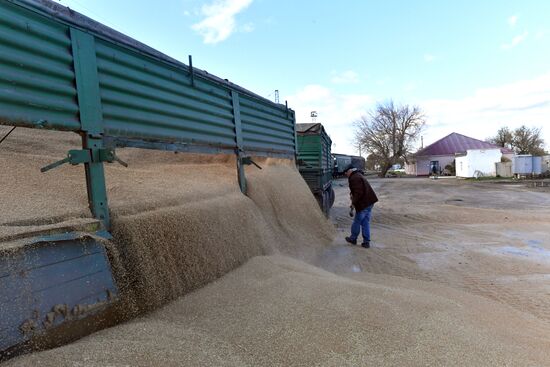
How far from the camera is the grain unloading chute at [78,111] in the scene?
5.79 ft

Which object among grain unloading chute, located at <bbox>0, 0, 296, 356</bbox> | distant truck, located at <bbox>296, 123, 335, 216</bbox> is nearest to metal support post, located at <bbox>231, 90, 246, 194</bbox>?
grain unloading chute, located at <bbox>0, 0, 296, 356</bbox>

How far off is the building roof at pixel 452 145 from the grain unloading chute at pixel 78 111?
48.6 m

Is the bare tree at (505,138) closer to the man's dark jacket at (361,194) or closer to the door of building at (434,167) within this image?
the door of building at (434,167)

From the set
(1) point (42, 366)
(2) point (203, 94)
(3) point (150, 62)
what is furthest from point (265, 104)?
(1) point (42, 366)

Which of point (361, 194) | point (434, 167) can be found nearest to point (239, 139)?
point (361, 194)

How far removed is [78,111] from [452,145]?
51.0m

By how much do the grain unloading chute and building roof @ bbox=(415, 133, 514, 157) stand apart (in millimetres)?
48559

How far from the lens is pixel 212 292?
270cm

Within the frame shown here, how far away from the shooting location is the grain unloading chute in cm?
176

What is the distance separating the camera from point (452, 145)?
4719 cm

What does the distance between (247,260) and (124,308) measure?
4.74 ft

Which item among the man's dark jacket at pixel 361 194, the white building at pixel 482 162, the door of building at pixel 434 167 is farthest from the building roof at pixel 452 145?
the man's dark jacket at pixel 361 194

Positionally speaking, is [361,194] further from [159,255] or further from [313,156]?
[159,255]

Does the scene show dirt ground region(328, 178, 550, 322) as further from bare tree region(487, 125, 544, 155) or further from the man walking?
bare tree region(487, 125, 544, 155)
